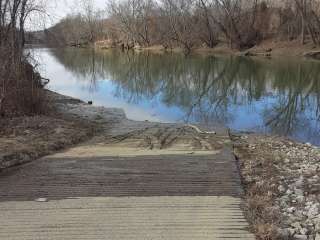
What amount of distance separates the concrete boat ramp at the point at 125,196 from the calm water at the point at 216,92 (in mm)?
7916

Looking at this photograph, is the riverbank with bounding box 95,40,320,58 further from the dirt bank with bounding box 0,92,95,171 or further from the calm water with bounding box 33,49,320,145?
the dirt bank with bounding box 0,92,95,171

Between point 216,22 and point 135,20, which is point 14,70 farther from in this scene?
point 135,20

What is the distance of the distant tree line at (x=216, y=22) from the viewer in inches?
2173

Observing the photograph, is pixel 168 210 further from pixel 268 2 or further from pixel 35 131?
pixel 268 2

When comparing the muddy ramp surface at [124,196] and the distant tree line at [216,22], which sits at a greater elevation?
the distant tree line at [216,22]

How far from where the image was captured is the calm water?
19438 millimetres

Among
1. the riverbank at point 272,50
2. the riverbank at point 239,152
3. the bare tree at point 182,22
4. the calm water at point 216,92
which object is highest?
the bare tree at point 182,22

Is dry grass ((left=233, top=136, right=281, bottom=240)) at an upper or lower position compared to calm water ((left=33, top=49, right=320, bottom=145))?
upper

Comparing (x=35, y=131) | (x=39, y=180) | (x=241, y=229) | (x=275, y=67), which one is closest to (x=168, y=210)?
(x=241, y=229)

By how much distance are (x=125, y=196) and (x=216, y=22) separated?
2243 inches

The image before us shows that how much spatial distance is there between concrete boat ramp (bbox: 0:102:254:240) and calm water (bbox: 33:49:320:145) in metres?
7.92

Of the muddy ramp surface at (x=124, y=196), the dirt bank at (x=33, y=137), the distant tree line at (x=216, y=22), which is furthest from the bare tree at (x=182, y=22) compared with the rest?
the muddy ramp surface at (x=124, y=196)

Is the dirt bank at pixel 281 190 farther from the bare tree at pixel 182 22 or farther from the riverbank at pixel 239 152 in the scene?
the bare tree at pixel 182 22

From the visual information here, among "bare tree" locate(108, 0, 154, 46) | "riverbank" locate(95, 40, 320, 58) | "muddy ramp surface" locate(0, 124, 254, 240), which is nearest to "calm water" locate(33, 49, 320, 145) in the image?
"riverbank" locate(95, 40, 320, 58)
